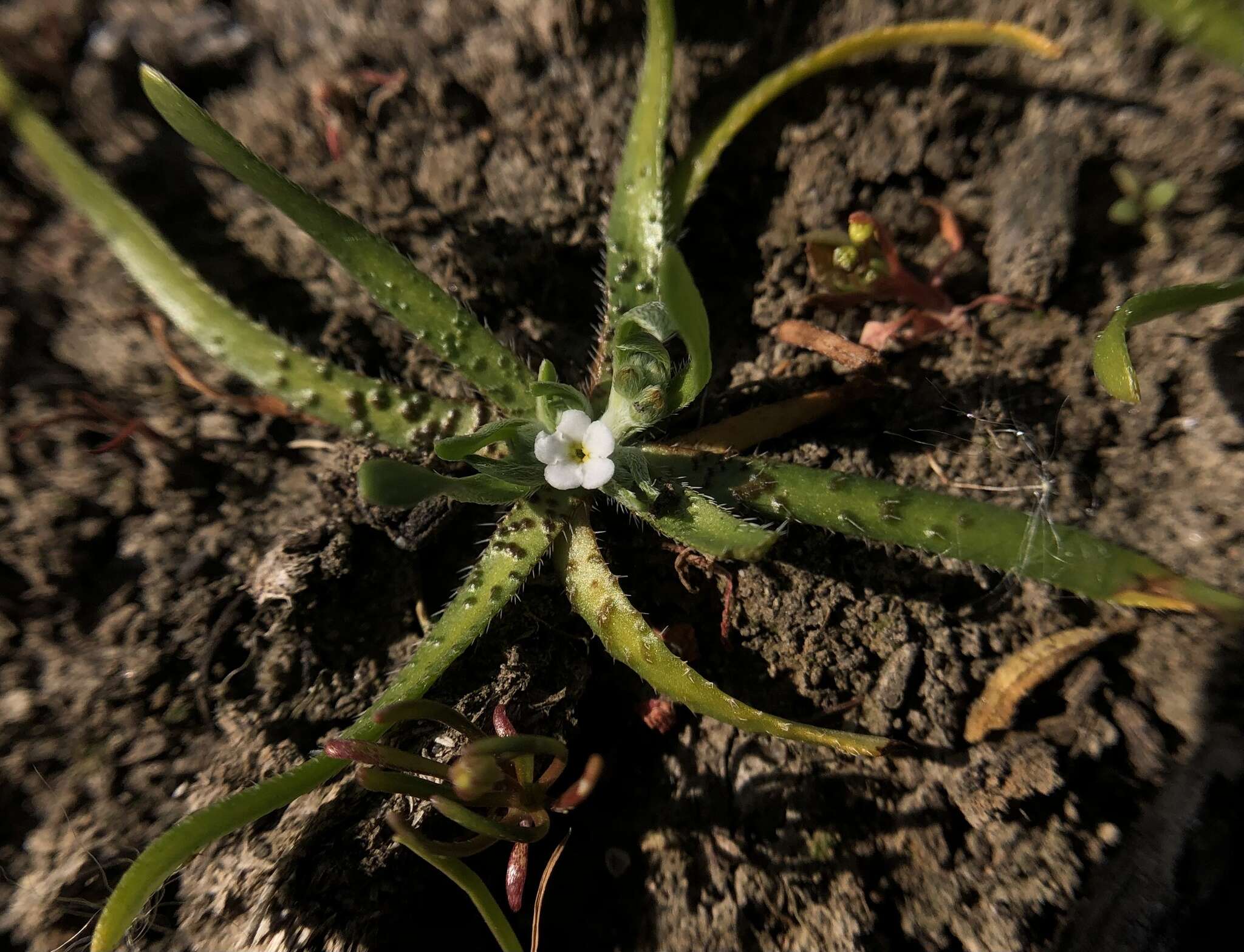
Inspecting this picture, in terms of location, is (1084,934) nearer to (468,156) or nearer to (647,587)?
(647,587)

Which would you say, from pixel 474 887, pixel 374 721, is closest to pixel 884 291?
pixel 374 721

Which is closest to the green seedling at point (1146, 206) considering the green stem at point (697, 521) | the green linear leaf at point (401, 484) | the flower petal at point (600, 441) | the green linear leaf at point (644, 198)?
the green linear leaf at point (644, 198)

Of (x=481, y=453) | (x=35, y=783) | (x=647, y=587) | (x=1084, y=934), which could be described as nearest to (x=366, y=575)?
(x=481, y=453)

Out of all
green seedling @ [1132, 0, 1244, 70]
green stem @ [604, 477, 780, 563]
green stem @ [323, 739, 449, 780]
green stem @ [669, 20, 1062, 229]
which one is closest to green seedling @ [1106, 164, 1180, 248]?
green seedling @ [1132, 0, 1244, 70]

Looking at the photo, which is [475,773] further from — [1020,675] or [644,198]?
[644,198]

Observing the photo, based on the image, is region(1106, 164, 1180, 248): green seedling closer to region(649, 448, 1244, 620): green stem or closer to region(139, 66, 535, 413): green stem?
region(649, 448, 1244, 620): green stem
